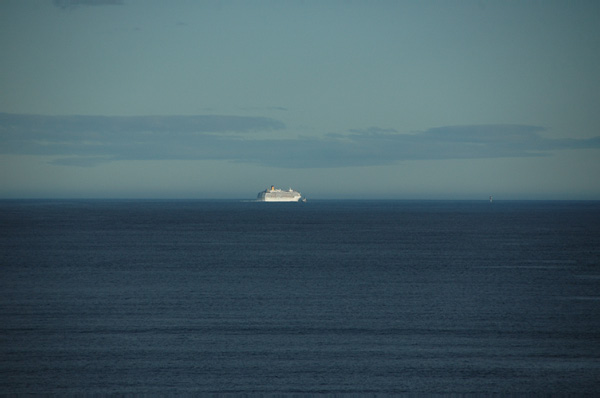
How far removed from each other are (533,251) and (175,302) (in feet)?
165

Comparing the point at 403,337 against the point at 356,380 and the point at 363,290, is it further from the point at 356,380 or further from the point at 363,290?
the point at 363,290

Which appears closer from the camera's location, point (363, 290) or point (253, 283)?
point (363, 290)

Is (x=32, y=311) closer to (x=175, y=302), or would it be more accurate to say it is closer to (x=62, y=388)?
(x=175, y=302)

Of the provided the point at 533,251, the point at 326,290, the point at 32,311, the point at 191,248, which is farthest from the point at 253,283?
the point at 533,251

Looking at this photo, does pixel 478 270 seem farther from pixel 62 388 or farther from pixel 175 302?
pixel 62 388

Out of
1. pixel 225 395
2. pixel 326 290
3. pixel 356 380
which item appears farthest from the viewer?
pixel 326 290

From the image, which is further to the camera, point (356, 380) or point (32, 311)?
point (32, 311)

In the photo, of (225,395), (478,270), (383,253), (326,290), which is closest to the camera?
(225,395)

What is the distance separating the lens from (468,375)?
82.8 feet

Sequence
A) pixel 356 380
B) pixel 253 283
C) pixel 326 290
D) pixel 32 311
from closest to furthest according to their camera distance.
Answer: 1. pixel 356 380
2. pixel 32 311
3. pixel 326 290
4. pixel 253 283

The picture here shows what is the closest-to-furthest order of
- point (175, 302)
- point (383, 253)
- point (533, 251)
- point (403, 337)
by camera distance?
1. point (403, 337)
2. point (175, 302)
3. point (383, 253)
4. point (533, 251)

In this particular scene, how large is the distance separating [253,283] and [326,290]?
597cm

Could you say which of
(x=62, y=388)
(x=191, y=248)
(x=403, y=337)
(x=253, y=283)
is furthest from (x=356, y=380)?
(x=191, y=248)

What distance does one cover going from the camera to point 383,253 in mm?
73188
